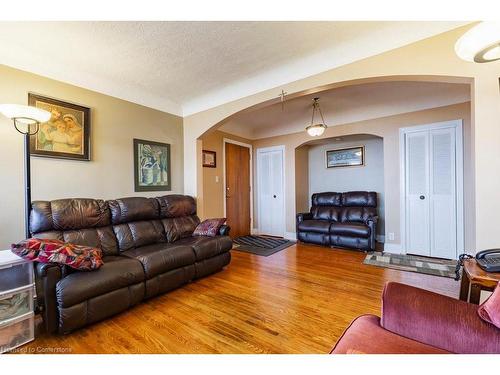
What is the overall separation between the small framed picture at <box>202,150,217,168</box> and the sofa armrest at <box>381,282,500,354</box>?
11.6ft

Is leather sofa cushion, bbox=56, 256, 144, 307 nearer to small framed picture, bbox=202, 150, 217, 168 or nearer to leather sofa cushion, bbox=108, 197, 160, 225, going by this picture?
leather sofa cushion, bbox=108, 197, 160, 225

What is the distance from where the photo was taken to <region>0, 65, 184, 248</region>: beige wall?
2.08 meters

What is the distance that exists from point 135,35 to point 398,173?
4010 mm

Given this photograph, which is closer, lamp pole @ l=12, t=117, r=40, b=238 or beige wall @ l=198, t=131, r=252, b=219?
lamp pole @ l=12, t=117, r=40, b=238

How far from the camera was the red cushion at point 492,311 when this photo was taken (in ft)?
2.83

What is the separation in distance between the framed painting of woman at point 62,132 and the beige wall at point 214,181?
178cm

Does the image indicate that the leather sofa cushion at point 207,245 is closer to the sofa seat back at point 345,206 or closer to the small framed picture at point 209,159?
the small framed picture at point 209,159

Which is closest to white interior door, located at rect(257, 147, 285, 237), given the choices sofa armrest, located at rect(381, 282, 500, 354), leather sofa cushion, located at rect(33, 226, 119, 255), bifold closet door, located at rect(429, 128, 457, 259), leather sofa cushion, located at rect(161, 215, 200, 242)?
leather sofa cushion, located at rect(161, 215, 200, 242)

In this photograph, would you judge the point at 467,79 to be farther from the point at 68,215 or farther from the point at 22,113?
the point at 68,215

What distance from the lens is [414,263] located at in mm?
3078

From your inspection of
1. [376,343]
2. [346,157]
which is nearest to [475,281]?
[376,343]
